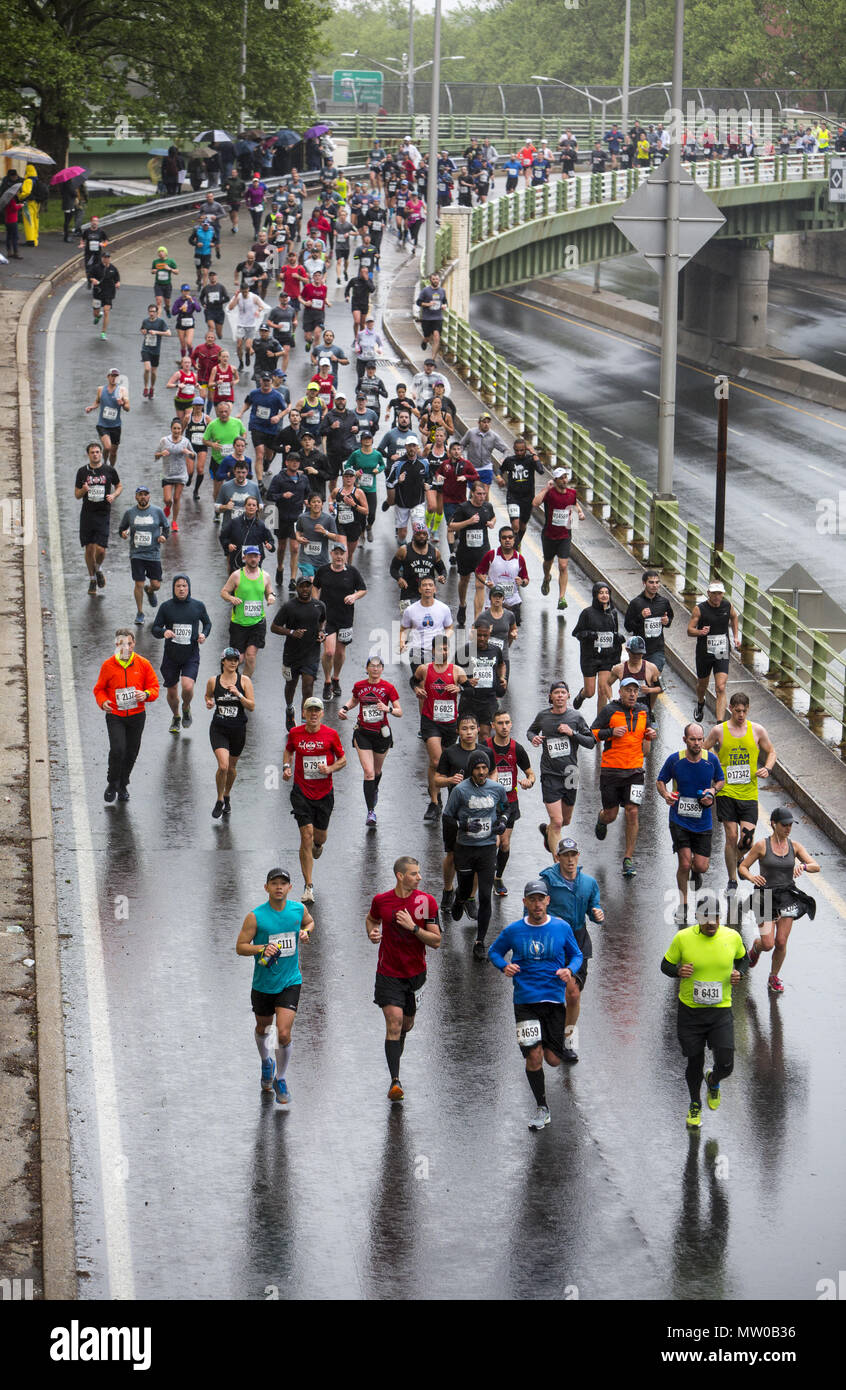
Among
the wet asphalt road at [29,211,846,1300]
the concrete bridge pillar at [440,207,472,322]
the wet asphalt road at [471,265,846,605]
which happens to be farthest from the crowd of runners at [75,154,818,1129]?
the concrete bridge pillar at [440,207,472,322]

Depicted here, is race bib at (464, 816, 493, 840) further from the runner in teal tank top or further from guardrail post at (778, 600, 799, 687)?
guardrail post at (778, 600, 799, 687)

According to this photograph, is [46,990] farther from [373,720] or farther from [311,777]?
[373,720]

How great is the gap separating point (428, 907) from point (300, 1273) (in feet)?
8.95

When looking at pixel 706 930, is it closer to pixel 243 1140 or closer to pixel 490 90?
pixel 243 1140

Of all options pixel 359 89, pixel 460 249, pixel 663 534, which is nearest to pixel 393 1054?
pixel 663 534

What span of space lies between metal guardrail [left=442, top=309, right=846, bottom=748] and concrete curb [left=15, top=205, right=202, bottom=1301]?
7.72m

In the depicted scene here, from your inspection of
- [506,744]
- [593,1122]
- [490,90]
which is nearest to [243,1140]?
[593,1122]

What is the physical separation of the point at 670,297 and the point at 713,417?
127 ft

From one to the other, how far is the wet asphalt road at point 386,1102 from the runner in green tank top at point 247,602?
1.40m

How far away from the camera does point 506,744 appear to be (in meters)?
16.3

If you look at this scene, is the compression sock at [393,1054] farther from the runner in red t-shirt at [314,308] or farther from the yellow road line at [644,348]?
the yellow road line at [644,348]

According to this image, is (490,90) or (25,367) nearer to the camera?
(25,367)

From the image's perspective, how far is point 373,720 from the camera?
17594mm
